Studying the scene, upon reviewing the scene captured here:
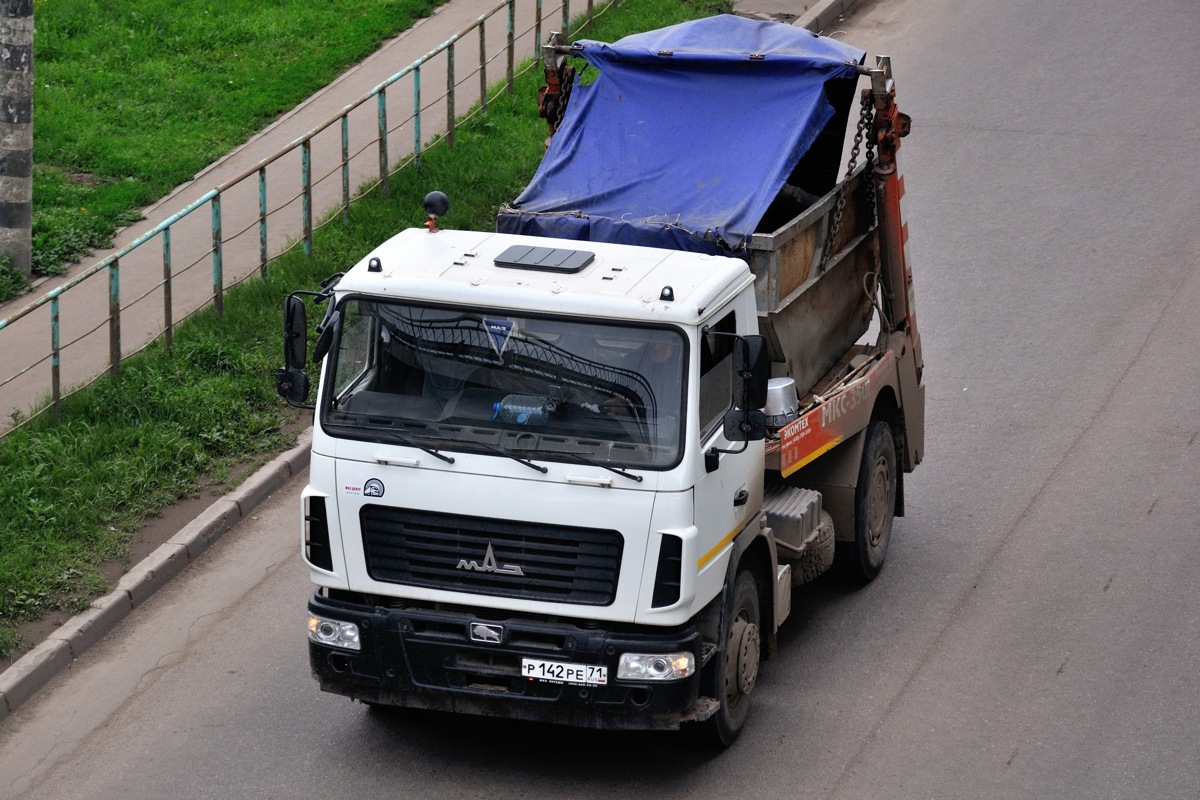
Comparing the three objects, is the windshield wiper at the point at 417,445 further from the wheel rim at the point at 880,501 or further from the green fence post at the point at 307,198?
the green fence post at the point at 307,198

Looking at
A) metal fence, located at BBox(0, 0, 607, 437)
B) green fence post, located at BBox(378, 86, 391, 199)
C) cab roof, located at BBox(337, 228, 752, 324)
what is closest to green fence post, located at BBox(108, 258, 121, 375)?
metal fence, located at BBox(0, 0, 607, 437)

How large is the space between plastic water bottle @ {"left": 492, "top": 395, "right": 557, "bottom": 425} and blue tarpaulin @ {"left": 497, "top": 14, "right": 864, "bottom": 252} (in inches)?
62.1

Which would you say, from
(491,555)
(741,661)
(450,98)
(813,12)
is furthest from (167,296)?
(813,12)

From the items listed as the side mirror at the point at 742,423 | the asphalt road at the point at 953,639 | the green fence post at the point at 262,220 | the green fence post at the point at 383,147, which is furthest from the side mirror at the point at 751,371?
the green fence post at the point at 383,147

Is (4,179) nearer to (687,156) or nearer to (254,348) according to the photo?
(254,348)

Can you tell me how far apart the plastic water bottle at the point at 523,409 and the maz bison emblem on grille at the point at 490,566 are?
1.89 feet

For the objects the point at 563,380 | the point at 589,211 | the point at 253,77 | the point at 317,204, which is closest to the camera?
the point at 563,380

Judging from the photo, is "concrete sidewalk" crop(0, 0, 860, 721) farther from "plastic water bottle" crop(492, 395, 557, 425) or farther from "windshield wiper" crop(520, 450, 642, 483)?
"windshield wiper" crop(520, 450, 642, 483)

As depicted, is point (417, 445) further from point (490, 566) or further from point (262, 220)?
point (262, 220)

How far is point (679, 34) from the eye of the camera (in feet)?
32.2

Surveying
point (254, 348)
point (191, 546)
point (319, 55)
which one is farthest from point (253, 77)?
point (191, 546)

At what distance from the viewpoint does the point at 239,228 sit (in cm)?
1406

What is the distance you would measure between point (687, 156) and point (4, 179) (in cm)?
629

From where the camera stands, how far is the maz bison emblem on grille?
734 centimetres
